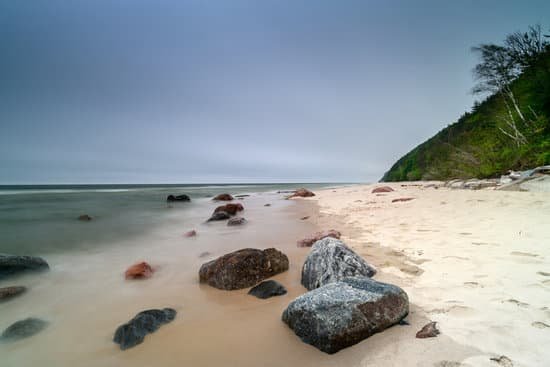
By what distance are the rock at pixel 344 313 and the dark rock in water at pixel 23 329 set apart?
269 cm

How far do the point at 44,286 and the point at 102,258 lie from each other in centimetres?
127

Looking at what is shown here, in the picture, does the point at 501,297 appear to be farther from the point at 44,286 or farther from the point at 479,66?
the point at 479,66

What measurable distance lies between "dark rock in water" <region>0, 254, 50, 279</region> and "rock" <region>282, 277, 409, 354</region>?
4.86 m

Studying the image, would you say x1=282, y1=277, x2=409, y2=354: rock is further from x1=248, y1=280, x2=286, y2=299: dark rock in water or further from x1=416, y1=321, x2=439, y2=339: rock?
x1=248, y1=280, x2=286, y2=299: dark rock in water

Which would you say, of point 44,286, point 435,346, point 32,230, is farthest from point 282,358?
point 32,230

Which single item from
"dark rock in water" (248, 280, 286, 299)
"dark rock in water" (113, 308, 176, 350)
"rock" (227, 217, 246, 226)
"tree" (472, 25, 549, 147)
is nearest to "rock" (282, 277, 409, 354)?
"dark rock in water" (248, 280, 286, 299)

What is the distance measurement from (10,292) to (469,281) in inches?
235

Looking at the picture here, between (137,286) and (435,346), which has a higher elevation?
(435,346)

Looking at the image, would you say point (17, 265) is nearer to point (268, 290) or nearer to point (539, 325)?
point (268, 290)

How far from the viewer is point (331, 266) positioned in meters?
2.82

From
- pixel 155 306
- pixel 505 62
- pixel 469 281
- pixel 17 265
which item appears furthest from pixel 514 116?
pixel 17 265

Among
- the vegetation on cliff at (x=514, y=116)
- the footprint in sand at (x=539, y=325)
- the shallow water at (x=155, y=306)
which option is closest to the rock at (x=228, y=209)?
the shallow water at (x=155, y=306)

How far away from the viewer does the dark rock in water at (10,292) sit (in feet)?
10.0

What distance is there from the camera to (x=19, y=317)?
103 inches
